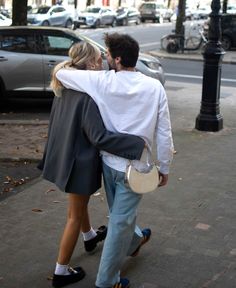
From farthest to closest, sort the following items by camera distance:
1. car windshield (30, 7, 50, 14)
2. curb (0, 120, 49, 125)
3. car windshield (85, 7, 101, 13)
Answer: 1. car windshield (85, 7, 101, 13)
2. car windshield (30, 7, 50, 14)
3. curb (0, 120, 49, 125)

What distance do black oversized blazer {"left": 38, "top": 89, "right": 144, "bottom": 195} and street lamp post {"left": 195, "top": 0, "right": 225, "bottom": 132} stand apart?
5.30 meters

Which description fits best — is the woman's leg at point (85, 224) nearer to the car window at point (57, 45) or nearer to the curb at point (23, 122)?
the curb at point (23, 122)

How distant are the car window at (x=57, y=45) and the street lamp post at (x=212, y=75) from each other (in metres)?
3.01

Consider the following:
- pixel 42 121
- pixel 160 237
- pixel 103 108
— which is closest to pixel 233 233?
pixel 160 237

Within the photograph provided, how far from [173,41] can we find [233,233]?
19907 millimetres

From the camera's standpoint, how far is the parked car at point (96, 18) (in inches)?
1671

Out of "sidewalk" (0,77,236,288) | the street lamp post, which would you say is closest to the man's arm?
"sidewalk" (0,77,236,288)

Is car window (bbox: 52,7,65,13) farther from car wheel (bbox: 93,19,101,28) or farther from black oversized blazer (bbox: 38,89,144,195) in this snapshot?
black oversized blazer (bbox: 38,89,144,195)

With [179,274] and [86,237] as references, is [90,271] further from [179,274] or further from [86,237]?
[179,274]

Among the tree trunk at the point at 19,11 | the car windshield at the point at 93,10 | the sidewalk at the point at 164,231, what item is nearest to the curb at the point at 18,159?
the sidewalk at the point at 164,231

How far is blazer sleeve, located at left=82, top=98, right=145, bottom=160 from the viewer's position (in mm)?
3270

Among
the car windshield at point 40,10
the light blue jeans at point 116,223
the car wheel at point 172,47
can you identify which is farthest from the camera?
the car windshield at point 40,10

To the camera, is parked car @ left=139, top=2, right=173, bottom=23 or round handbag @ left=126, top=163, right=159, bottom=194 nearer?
round handbag @ left=126, top=163, right=159, bottom=194

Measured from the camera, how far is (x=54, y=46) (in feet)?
34.2
